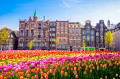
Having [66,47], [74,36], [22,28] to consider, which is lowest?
[66,47]

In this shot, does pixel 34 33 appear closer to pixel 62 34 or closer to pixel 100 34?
pixel 62 34

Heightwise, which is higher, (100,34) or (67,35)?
(100,34)

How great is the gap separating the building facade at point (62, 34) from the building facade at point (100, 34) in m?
11.6

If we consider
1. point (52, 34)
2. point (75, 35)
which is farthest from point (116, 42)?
point (52, 34)

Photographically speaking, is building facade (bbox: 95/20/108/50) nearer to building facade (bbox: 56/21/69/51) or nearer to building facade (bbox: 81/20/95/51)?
building facade (bbox: 81/20/95/51)

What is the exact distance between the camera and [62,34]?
51.7 metres

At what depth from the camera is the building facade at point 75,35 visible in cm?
5169

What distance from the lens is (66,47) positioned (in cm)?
5159

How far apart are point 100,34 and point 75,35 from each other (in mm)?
9576

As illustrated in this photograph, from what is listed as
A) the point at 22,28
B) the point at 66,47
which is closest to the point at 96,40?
the point at 66,47

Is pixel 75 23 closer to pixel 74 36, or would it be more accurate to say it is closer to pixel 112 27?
pixel 74 36

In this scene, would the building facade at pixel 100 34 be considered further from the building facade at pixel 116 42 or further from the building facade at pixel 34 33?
the building facade at pixel 34 33

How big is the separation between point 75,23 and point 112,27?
1676 cm

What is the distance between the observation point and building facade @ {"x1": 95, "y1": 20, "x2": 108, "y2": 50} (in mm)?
51688
